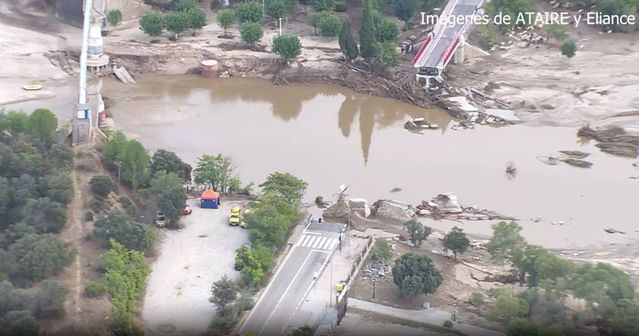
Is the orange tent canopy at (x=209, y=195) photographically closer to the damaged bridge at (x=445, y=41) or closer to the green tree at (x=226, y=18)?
the damaged bridge at (x=445, y=41)

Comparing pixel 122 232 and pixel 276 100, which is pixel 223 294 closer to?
pixel 122 232

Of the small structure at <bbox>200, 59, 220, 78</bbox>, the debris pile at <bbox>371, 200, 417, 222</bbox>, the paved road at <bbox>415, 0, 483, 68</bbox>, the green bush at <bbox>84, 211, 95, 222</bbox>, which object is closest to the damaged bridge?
the paved road at <bbox>415, 0, 483, 68</bbox>

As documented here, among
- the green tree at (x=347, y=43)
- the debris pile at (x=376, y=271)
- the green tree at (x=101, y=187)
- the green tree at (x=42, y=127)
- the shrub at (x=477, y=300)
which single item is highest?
the green tree at (x=347, y=43)

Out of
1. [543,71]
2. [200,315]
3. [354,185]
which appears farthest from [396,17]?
[200,315]

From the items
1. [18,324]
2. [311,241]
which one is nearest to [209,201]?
[311,241]

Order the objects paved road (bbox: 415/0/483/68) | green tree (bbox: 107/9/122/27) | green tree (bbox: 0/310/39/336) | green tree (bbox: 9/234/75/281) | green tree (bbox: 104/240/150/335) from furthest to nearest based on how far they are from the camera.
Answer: green tree (bbox: 107/9/122/27) < paved road (bbox: 415/0/483/68) < green tree (bbox: 9/234/75/281) < green tree (bbox: 104/240/150/335) < green tree (bbox: 0/310/39/336)

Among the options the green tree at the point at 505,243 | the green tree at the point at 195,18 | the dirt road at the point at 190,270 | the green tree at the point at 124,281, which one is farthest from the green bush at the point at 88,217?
the green tree at the point at 195,18

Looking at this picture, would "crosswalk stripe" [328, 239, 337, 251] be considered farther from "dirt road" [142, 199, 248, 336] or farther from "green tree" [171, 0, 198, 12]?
"green tree" [171, 0, 198, 12]
